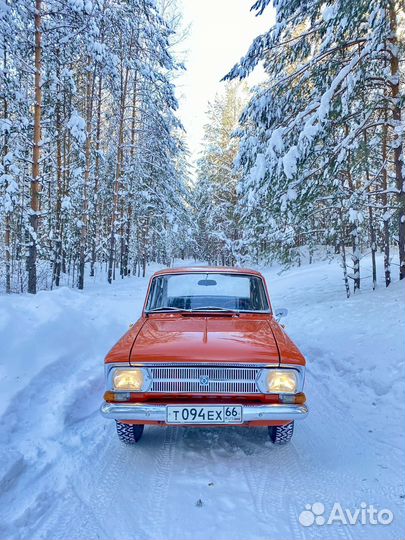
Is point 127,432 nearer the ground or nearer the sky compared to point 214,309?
nearer the ground

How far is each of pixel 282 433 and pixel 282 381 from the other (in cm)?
70

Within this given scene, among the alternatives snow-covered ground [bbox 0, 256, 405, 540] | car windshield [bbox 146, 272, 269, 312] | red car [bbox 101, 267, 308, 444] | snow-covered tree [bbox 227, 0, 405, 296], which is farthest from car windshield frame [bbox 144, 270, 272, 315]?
snow-covered tree [bbox 227, 0, 405, 296]

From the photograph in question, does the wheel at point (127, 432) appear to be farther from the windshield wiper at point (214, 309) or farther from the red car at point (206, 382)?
the windshield wiper at point (214, 309)

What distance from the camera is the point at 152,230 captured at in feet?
93.7

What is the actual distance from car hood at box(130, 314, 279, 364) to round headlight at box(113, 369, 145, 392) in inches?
4.6

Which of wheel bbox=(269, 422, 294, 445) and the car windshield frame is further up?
the car windshield frame

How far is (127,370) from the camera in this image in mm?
3428

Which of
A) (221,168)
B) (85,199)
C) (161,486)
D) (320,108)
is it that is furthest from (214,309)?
(221,168)

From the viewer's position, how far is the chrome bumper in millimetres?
3273

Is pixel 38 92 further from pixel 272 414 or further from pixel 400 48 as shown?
pixel 272 414

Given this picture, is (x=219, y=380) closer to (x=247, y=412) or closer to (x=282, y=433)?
(x=247, y=412)

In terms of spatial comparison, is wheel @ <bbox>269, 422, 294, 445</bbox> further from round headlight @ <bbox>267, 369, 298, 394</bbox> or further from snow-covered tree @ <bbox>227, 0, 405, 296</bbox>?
snow-covered tree @ <bbox>227, 0, 405, 296</bbox>

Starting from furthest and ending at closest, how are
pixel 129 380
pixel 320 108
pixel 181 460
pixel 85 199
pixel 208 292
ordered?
pixel 85 199 → pixel 320 108 → pixel 208 292 → pixel 181 460 → pixel 129 380

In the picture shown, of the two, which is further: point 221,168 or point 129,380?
point 221,168
